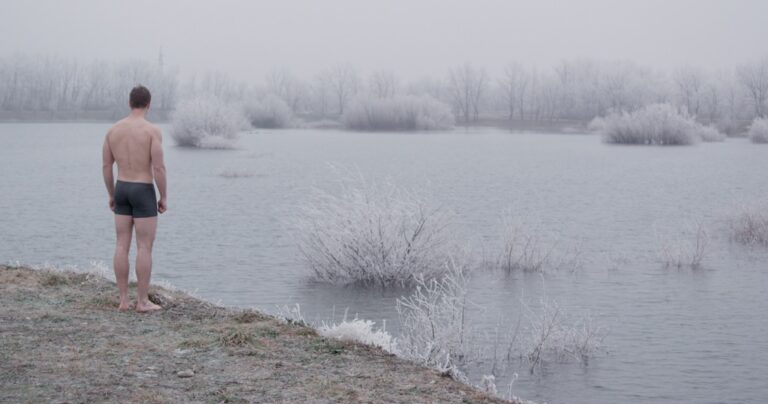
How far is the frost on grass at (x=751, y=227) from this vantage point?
61.0 feet

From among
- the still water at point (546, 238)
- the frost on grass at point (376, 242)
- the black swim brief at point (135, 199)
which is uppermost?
the black swim brief at point (135, 199)

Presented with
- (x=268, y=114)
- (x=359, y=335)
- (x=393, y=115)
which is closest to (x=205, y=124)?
(x=393, y=115)

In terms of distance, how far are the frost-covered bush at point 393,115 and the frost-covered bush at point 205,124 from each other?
34647 mm

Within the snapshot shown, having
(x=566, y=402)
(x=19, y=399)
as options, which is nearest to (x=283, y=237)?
(x=566, y=402)

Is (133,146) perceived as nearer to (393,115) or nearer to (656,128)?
(656,128)

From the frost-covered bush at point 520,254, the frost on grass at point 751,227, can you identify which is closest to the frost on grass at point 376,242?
the frost-covered bush at point 520,254

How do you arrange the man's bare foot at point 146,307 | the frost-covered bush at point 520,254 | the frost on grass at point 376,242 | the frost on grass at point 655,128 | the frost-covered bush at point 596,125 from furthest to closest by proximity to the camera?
the frost-covered bush at point 596,125 → the frost on grass at point 655,128 → the frost-covered bush at point 520,254 → the frost on grass at point 376,242 → the man's bare foot at point 146,307

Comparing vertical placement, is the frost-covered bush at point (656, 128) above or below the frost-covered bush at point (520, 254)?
above

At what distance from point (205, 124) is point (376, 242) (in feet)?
133

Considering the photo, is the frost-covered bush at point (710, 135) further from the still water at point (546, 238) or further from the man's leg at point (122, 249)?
the man's leg at point (122, 249)

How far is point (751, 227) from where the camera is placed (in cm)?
1884

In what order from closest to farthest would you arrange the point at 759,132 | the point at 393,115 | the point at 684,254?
the point at 684,254
the point at 759,132
the point at 393,115

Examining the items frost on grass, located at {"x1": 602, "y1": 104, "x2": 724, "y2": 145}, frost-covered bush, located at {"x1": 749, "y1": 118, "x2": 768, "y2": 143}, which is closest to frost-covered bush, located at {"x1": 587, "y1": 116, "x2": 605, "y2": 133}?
frost-covered bush, located at {"x1": 749, "y1": 118, "x2": 768, "y2": 143}

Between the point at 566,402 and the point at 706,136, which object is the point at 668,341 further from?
the point at 706,136
